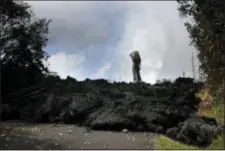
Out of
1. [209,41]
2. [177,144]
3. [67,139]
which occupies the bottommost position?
[177,144]

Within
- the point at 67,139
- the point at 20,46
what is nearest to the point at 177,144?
the point at 67,139

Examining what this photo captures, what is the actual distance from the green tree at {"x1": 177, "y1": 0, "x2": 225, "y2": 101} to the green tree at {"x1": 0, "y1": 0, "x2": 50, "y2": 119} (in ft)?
48.8

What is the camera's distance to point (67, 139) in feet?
51.3

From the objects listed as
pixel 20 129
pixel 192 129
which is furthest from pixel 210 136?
pixel 20 129

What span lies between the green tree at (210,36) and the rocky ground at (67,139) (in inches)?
112

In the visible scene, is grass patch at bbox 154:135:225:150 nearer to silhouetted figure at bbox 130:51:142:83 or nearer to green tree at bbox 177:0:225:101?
green tree at bbox 177:0:225:101

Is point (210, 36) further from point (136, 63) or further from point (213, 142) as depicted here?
point (136, 63)

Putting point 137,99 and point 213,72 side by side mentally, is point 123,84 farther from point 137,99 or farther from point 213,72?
point 213,72

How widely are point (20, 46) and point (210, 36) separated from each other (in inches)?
Answer: 667

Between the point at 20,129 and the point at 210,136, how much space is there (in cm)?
679

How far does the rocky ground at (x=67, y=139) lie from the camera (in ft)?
47.0

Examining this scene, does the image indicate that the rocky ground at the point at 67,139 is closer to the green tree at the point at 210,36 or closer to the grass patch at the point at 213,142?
the grass patch at the point at 213,142

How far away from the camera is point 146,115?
18.9m

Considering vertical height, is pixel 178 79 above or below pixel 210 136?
above
